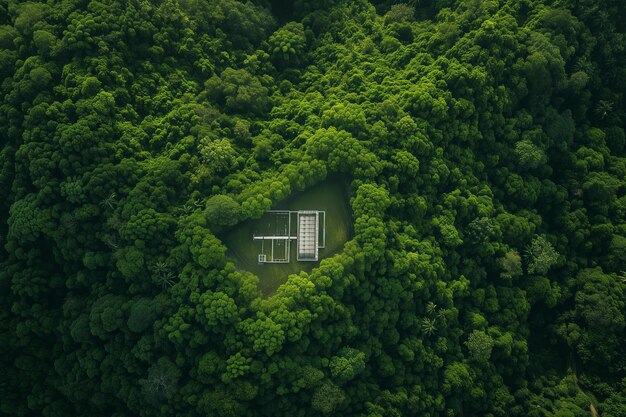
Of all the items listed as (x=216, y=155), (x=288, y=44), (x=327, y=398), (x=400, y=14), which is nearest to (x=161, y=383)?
(x=327, y=398)

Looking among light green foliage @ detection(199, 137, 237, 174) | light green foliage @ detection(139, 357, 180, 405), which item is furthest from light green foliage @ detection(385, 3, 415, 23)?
light green foliage @ detection(139, 357, 180, 405)

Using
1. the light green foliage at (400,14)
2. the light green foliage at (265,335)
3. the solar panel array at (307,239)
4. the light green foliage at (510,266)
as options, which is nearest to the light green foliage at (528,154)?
the light green foliage at (510,266)

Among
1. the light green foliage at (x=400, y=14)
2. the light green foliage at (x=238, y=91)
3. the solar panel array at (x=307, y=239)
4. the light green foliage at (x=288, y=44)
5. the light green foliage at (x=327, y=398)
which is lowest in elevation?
the light green foliage at (x=327, y=398)

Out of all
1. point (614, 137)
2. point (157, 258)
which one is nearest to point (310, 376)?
point (157, 258)

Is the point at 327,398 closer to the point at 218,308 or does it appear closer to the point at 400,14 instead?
the point at 218,308

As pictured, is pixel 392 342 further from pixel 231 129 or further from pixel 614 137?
pixel 614 137

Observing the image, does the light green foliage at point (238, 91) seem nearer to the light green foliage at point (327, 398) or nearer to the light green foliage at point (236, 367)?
the light green foliage at point (236, 367)

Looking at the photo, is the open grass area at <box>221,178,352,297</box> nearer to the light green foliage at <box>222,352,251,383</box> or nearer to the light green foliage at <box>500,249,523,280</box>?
the light green foliage at <box>222,352,251,383</box>
